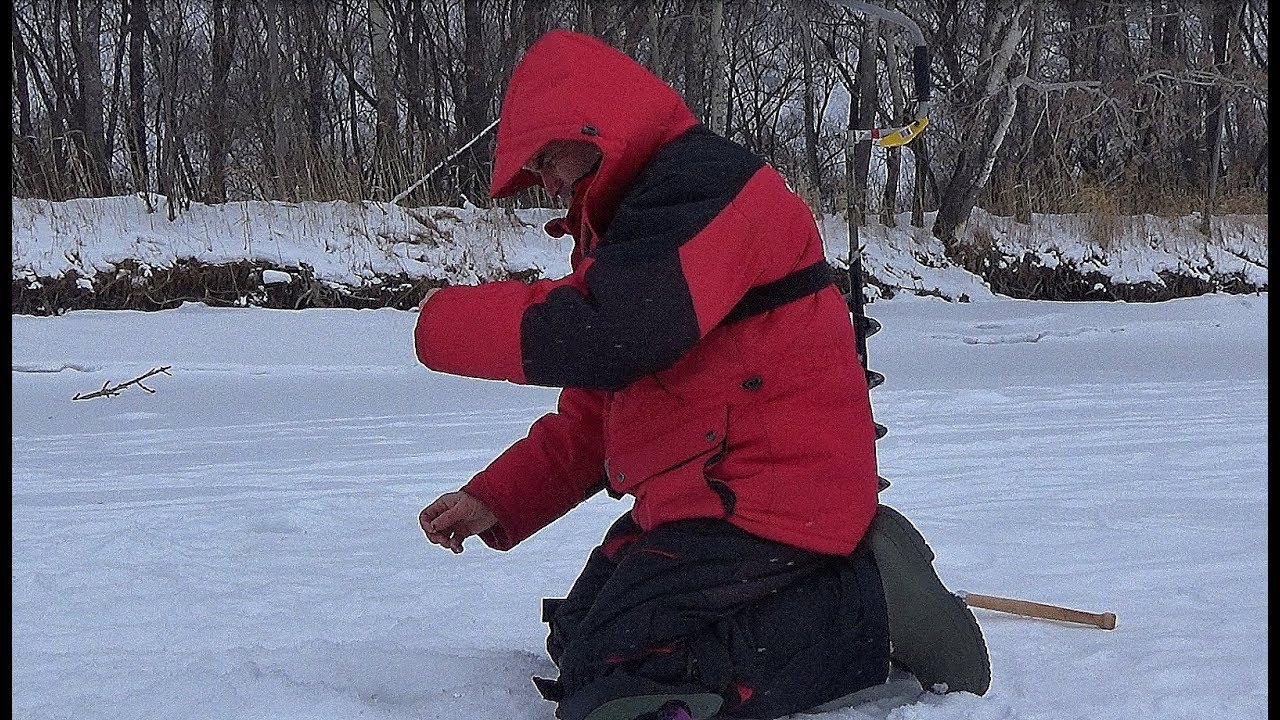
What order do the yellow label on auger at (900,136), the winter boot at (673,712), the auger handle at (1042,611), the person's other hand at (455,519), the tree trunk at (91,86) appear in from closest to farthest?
the winter boot at (673,712) → the person's other hand at (455,519) → the auger handle at (1042,611) → the yellow label on auger at (900,136) → the tree trunk at (91,86)

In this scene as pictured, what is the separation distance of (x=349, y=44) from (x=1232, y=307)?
6737 millimetres

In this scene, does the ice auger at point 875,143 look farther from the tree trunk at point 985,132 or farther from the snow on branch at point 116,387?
the tree trunk at point 985,132

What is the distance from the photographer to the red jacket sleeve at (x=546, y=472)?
202cm

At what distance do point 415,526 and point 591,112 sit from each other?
1706mm

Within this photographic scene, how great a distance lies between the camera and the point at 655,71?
9.88m

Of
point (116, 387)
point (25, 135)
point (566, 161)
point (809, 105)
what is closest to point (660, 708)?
point (566, 161)

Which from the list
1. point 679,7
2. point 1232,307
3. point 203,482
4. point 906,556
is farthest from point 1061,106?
point 906,556

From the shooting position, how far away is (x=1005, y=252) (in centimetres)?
967

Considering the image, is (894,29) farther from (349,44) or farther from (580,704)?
(580,704)

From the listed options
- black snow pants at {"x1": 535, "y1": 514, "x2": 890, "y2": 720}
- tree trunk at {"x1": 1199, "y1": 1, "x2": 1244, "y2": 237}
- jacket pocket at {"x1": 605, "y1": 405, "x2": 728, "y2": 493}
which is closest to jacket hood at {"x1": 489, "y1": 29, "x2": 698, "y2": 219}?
jacket pocket at {"x1": 605, "y1": 405, "x2": 728, "y2": 493}

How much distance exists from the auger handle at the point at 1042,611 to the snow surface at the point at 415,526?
27 mm

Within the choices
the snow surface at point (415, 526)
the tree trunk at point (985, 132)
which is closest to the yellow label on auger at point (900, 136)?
the snow surface at point (415, 526)

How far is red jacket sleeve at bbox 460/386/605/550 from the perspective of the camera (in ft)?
6.62

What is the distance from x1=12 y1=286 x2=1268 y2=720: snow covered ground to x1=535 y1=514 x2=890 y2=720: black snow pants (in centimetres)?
9
